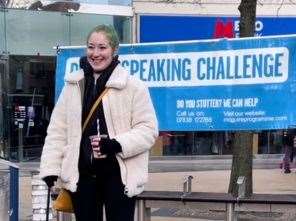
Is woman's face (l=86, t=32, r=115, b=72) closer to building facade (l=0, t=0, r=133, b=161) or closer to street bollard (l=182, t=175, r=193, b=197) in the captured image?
street bollard (l=182, t=175, r=193, b=197)

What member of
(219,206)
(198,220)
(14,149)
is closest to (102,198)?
(219,206)

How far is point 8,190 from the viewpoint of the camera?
5.64m

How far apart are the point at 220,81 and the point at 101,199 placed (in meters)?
3.14

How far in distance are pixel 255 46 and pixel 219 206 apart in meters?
1.68

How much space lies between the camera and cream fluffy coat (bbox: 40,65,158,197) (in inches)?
161

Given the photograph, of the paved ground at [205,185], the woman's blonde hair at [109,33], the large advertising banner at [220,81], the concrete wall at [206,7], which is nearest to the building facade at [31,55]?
the concrete wall at [206,7]

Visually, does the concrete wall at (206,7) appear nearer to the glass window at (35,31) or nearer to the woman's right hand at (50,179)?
the glass window at (35,31)

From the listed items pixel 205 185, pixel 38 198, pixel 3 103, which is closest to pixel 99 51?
pixel 38 198

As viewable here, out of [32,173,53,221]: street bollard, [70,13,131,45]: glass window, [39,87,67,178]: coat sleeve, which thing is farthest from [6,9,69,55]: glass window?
[39,87,67,178]: coat sleeve

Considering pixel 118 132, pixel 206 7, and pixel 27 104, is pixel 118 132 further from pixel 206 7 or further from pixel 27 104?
pixel 206 7

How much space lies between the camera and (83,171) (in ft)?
13.6

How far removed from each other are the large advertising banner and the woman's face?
9.96 feet

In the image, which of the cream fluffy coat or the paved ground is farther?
the paved ground

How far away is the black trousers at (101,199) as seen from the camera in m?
4.11
